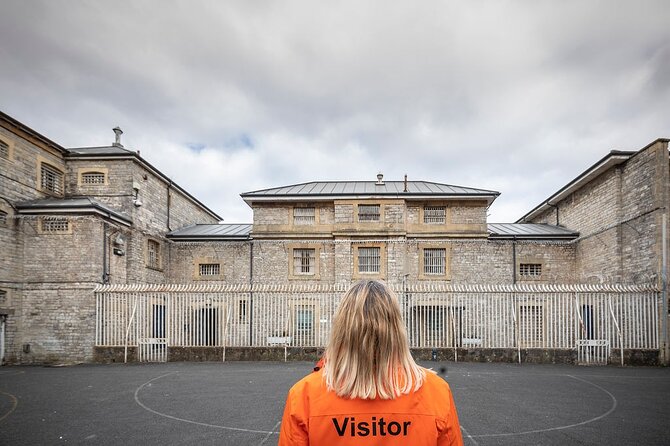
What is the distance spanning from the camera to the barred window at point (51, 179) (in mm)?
18969

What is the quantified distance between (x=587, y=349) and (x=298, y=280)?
43.6 ft

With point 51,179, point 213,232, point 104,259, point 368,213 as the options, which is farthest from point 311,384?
point 213,232

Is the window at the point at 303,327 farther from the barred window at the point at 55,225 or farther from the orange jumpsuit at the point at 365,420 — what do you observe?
the orange jumpsuit at the point at 365,420

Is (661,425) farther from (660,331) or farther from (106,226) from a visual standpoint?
(106,226)

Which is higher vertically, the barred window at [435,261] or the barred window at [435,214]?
the barred window at [435,214]

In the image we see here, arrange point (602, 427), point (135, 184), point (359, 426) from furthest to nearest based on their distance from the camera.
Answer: point (135, 184)
point (602, 427)
point (359, 426)

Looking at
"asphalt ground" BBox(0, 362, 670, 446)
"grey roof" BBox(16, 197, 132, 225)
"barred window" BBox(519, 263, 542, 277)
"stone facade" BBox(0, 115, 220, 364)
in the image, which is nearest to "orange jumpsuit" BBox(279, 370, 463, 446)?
"asphalt ground" BBox(0, 362, 670, 446)

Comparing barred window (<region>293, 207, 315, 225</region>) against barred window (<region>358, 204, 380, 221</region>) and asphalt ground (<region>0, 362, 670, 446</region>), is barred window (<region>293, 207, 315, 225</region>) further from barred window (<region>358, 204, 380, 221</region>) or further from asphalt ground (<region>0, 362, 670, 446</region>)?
asphalt ground (<region>0, 362, 670, 446</region>)

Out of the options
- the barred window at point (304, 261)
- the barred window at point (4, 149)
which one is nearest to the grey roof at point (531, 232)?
the barred window at point (304, 261)

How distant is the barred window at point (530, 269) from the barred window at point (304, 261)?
11.2 meters

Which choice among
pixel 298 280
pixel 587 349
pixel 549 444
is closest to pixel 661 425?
pixel 549 444

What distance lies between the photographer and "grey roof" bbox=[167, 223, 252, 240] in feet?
76.1

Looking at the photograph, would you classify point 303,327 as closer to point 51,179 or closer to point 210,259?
point 210,259

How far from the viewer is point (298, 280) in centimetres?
2192
